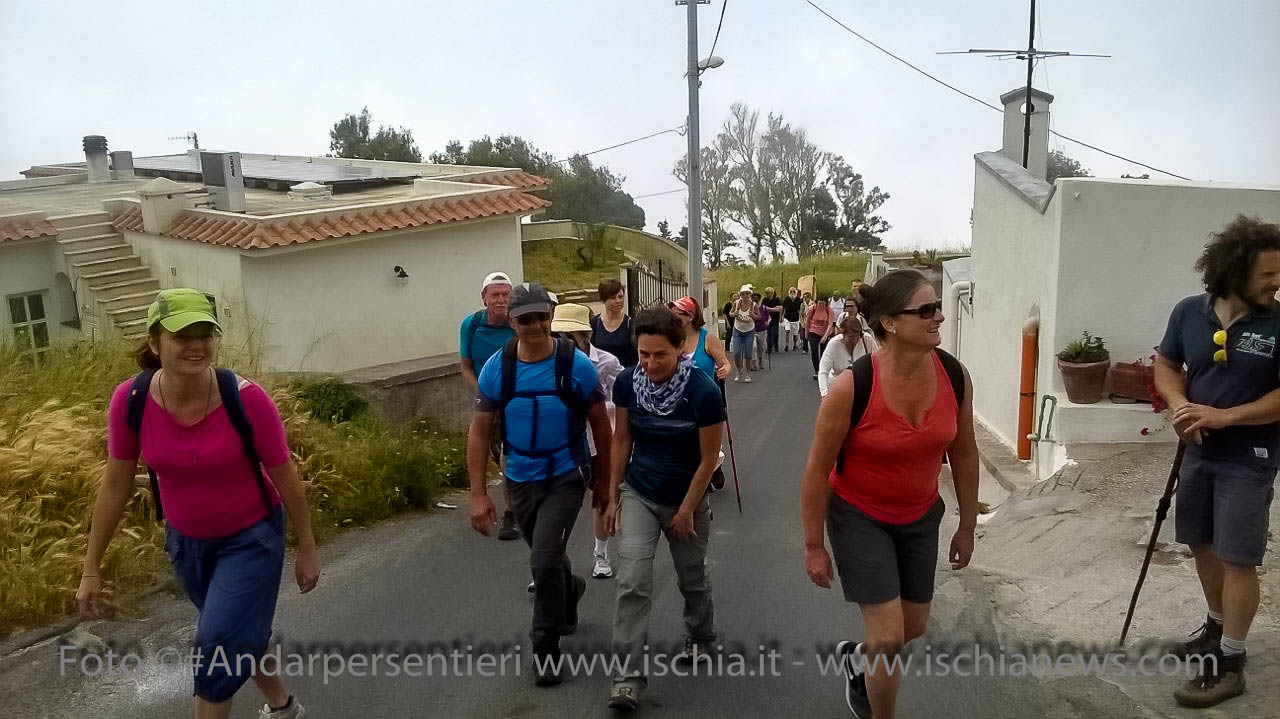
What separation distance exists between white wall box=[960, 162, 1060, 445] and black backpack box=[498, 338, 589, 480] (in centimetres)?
541

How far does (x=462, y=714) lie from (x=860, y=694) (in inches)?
63.7

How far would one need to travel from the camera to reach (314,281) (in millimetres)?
11906

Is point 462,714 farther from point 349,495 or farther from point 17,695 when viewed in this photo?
point 349,495

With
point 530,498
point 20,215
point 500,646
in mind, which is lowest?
point 500,646

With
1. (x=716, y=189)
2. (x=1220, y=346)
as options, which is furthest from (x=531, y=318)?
(x=716, y=189)

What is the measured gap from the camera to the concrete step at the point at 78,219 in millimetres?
12534

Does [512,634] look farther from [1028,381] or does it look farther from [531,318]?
[1028,381]

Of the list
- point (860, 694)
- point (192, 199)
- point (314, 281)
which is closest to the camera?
point (860, 694)

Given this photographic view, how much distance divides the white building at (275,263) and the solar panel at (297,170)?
214cm

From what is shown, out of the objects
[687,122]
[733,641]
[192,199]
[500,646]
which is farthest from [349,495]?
[687,122]

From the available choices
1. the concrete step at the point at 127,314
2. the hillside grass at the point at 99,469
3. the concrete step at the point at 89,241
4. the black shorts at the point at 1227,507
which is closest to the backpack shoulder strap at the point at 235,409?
the hillside grass at the point at 99,469

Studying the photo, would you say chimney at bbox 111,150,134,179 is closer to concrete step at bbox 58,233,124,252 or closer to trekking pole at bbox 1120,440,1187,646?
concrete step at bbox 58,233,124,252

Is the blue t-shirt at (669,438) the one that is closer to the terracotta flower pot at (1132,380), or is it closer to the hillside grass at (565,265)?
the terracotta flower pot at (1132,380)

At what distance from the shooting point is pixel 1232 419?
4172 mm
